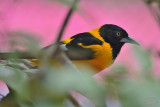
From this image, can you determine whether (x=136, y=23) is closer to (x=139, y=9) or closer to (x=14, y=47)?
(x=139, y=9)

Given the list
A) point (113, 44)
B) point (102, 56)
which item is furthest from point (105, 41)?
point (102, 56)

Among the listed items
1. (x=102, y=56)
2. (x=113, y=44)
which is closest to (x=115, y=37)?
(x=113, y=44)

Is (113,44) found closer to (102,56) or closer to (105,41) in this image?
(105,41)

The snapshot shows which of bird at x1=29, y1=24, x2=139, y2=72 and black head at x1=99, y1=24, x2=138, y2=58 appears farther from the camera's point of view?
black head at x1=99, y1=24, x2=138, y2=58

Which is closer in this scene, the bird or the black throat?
the bird

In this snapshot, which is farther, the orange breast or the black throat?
the black throat

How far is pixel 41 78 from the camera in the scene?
0.28 meters

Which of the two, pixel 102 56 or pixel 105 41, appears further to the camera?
pixel 105 41

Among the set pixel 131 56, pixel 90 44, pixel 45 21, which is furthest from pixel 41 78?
pixel 45 21

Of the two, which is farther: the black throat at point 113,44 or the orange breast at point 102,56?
the black throat at point 113,44

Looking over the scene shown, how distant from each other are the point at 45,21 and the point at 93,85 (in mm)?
2334

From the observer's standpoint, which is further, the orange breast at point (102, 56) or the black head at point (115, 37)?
the black head at point (115, 37)

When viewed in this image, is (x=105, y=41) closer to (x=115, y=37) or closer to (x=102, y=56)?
(x=115, y=37)

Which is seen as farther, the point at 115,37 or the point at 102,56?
the point at 115,37
